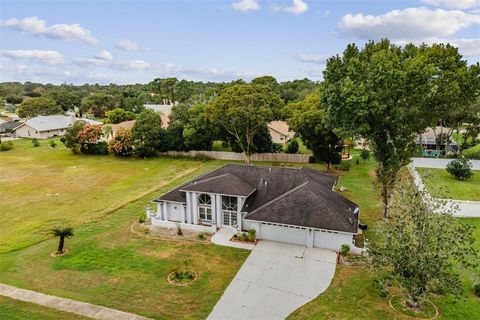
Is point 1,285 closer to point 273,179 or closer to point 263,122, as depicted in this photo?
point 273,179

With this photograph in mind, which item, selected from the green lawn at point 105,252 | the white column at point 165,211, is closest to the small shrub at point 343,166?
the green lawn at point 105,252

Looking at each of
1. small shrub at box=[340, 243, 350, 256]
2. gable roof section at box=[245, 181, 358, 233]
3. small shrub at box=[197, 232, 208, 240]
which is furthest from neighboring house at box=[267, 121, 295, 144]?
small shrub at box=[340, 243, 350, 256]

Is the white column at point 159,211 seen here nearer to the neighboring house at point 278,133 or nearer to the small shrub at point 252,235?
the small shrub at point 252,235

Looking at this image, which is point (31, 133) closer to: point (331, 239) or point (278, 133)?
point (278, 133)

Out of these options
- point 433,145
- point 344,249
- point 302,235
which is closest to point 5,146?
point 302,235

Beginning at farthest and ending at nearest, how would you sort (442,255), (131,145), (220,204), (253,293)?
(131,145)
(220,204)
(253,293)
(442,255)

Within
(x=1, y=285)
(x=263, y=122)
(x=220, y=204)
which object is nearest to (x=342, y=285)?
(x=220, y=204)
